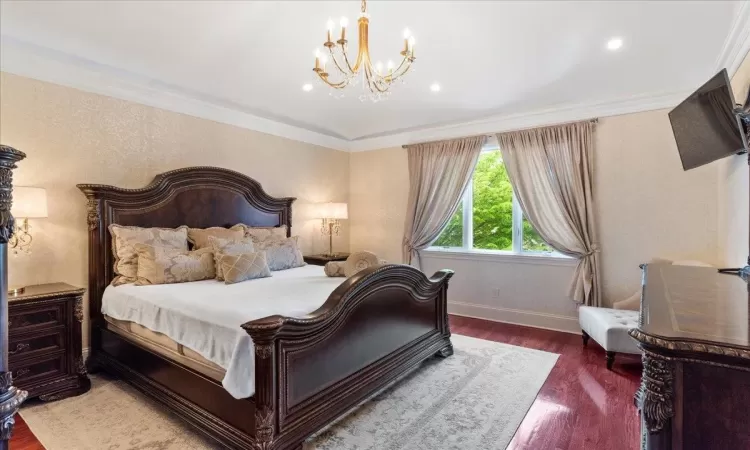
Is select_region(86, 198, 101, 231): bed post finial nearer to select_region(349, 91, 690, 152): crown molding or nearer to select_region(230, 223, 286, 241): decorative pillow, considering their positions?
select_region(230, 223, 286, 241): decorative pillow

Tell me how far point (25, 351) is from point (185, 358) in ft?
4.32

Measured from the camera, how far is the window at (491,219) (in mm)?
4488

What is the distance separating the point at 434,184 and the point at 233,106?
2.70 metres

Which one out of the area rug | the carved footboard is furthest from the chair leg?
the carved footboard

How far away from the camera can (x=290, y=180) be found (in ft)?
16.3

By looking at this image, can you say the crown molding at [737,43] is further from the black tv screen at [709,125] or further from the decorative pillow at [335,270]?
the decorative pillow at [335,270]

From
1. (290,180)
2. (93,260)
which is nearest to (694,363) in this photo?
(93,260)

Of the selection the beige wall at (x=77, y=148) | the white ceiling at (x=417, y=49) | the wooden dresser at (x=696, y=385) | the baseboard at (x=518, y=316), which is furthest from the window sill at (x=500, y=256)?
the wooden dresser at (x=696, y=385)

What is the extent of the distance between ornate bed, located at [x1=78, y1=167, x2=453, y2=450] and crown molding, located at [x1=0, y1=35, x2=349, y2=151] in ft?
2.33

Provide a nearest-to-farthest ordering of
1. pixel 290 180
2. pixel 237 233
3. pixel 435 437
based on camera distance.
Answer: pixel 435 437, pixel 237 233, pixel 290 180

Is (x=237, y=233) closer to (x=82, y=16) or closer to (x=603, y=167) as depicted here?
(x=82, y=16)

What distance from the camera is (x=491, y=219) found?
4.73 meters

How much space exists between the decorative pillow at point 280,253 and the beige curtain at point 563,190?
8.91ft

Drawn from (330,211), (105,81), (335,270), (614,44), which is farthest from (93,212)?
(614,44)
